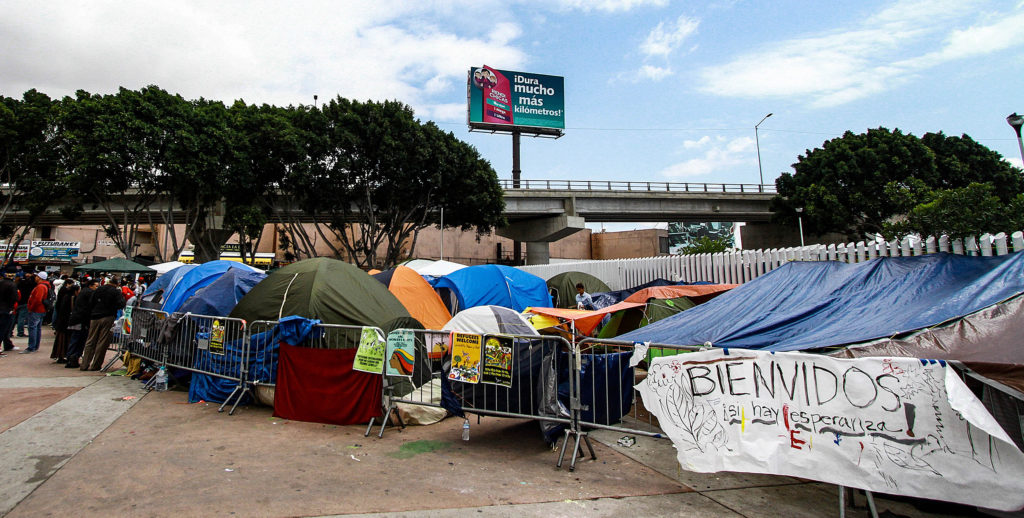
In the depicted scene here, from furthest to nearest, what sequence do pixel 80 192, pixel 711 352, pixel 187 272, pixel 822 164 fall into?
pixel 822 164
pixel 80 192
pixel 187 272
pixel 711 352

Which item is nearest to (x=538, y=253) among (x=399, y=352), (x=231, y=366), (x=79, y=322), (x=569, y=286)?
(x=569, y=286)

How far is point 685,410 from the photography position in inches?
175

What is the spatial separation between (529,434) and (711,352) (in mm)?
2780

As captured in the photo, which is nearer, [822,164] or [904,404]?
[904,404]

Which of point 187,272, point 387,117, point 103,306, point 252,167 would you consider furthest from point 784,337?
point 252,167

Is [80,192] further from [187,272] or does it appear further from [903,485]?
Answer: [903,485]

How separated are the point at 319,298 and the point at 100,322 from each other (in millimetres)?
5544

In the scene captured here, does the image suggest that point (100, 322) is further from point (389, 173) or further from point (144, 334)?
point (389, 173)

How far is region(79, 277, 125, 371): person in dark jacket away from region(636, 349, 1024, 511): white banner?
1045cm

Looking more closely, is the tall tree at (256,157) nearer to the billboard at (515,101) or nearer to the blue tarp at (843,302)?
the billboard at (515,101)

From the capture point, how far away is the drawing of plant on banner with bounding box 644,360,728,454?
428cm

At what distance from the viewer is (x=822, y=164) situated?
3581 cm

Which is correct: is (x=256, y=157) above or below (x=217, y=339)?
above

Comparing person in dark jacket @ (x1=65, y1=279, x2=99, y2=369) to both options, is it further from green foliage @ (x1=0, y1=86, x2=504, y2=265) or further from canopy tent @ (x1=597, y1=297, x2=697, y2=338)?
green foliage @ (x1=0, y1=86, x2=504, y2=265)
